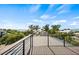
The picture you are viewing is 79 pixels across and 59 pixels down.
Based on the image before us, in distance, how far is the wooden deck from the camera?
13.4 ft

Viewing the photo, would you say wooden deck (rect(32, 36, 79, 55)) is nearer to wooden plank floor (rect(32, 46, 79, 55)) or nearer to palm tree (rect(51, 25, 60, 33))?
wooden plank floor (rect(32, 46, 79, 55))

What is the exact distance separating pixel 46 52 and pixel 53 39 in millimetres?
472

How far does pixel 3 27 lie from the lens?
13.0ft

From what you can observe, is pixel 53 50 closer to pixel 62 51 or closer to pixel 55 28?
pixel 62 51

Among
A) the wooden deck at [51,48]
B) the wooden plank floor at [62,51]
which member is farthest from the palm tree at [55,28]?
the wooden plank floor at [62,51]

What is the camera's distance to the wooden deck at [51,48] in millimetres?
4098

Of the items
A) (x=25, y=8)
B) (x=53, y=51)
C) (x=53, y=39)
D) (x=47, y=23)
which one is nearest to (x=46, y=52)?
(x=53, y=51)

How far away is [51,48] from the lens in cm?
432

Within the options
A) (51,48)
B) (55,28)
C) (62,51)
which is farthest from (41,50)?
(55,28)

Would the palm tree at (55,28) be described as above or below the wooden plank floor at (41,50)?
above

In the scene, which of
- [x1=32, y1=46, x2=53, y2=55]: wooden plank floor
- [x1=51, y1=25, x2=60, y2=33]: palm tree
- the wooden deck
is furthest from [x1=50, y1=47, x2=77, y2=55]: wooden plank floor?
[x1=51, y1=25, x2=60, y2=33]: palm tree

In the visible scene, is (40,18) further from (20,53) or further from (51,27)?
(20,53)

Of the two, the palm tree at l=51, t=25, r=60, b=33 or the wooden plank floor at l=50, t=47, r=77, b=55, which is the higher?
the palm tree at l=51, t=25, r=60, b=33

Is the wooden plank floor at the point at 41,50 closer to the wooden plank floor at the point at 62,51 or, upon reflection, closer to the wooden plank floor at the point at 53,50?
the wooden plank floor at the point at 53,50
